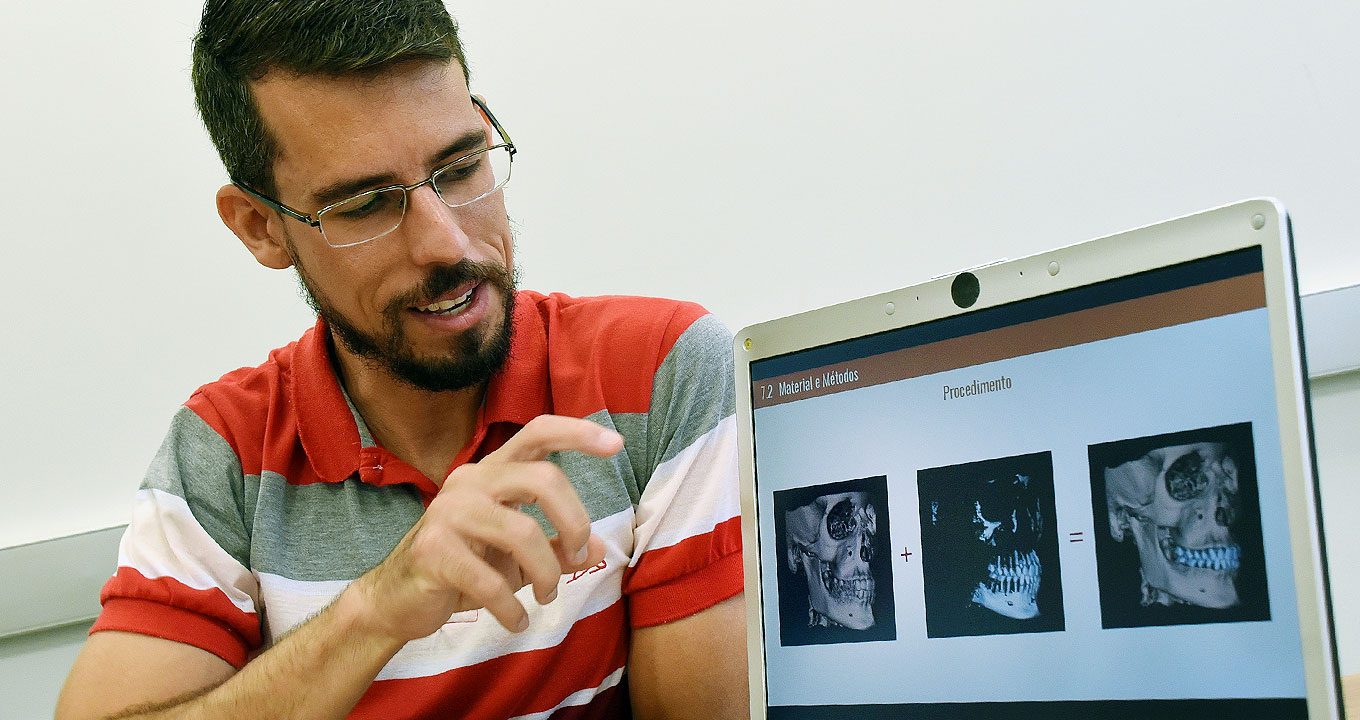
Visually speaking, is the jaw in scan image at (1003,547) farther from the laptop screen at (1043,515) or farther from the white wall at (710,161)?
the white wall at (710,161)

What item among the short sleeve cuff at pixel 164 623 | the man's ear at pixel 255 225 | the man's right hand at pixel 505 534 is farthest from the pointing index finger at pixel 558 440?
the man's ear at pixel 255 225

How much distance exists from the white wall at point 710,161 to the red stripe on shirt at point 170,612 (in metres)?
0.71

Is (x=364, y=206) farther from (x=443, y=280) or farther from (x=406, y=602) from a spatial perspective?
(x=406, y=602)

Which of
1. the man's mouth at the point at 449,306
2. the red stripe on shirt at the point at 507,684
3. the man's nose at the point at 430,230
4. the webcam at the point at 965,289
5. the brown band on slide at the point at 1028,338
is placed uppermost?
the man's nose at the point at 430,230

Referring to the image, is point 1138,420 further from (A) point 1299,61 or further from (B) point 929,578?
(A) point 1299,61

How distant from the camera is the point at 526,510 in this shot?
1017 mm

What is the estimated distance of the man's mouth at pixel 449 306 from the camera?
3.44ft

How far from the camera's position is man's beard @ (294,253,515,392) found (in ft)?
3.39

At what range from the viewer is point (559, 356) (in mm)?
1097

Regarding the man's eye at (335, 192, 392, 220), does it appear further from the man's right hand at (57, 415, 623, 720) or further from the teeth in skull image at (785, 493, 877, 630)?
the teeth in skull image at (785, 493, 877, 630)

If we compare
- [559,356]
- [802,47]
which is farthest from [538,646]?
[802,47]

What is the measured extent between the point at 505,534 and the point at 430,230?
1.36 feet

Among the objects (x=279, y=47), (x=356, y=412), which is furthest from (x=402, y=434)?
(x=279, y=47)

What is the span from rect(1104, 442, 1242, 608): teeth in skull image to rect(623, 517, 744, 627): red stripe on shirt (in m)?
0.50
